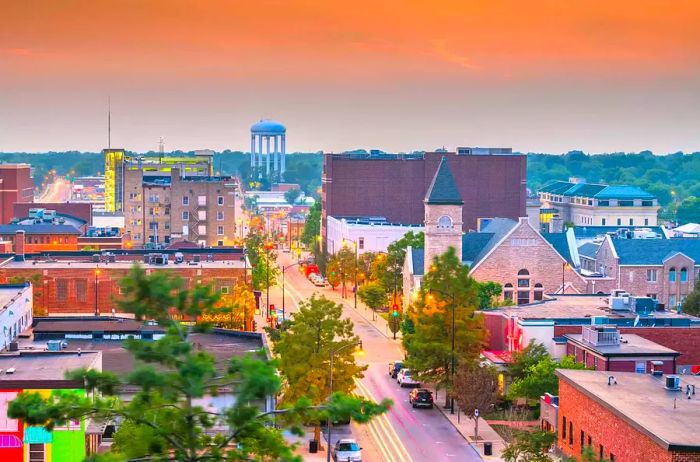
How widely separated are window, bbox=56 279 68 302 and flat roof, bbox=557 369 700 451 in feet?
176

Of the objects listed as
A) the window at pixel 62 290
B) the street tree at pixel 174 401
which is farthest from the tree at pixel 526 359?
the street tree at pixel 174 401

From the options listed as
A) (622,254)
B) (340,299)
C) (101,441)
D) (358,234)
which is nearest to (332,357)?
(101,441)

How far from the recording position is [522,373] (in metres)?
79.0

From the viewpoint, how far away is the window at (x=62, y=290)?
108 m

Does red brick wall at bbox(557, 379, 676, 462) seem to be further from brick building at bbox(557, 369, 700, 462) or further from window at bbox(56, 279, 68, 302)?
window at bbox(56, 279, 68, 302)

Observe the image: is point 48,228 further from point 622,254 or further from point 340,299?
point 622,254

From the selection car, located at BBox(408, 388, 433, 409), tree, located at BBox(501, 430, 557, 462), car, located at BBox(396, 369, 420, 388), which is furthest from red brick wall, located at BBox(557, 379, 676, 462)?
car, located at BBox(396, 369, 420, 388)

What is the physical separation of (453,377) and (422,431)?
18.3 ft

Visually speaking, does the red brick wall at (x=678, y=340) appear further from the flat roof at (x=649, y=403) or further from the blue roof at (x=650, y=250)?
the blue roof at (x=650, y=250)

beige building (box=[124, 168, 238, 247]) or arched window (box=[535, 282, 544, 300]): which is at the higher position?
beige building (box=[124, 168, 238, 247])

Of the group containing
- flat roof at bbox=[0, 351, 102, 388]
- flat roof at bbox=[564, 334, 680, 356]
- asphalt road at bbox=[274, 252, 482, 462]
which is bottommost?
asphalt road at bbox=[274, 252, 482, 462]

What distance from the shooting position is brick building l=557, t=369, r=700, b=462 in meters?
48.8

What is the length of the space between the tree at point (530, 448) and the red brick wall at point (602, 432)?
175cm

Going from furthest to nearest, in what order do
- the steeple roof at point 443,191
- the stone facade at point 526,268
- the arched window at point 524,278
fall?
1. the steeple roof at point 443,191
2. the arched window at point 524,278
3. the stone facade at point 526,268
